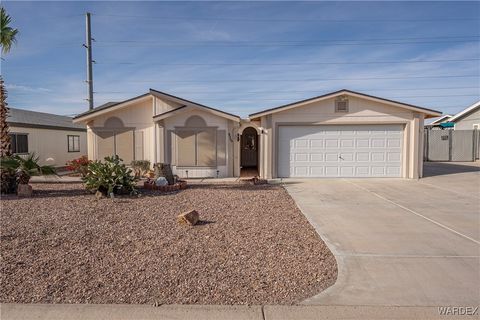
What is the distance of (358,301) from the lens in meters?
3.77

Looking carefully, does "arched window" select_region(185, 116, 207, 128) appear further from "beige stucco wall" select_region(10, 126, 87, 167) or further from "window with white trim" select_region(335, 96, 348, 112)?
"beige stucco wall" select_region(10, 126, 87, 167)

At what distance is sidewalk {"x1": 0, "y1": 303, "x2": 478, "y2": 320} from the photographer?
341 cm

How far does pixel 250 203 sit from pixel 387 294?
545 centimetres

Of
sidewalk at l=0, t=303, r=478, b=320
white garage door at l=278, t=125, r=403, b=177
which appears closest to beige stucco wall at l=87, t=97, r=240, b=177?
white garage door at l=278, t=125, r=403, b=177

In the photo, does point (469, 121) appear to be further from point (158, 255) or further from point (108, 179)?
point (158, 255)

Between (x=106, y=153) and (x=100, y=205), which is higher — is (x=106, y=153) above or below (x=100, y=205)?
above

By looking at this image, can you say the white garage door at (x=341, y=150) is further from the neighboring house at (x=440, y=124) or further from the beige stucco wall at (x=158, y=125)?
the neighboring house at (x=440, y=124)

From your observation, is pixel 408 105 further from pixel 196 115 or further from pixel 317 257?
pixel 317 257

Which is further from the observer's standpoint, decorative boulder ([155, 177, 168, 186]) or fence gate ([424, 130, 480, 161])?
fence gate ([424, 130, 480, 161])

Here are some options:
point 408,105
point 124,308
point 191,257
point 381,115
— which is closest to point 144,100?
point 381,115

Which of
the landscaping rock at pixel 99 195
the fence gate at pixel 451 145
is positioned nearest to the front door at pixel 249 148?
the fence gate at pixel 451 145

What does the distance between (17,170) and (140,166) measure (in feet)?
17.7

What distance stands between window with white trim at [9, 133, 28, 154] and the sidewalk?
55.7 ft

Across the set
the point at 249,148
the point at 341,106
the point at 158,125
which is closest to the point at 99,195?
the point at 158,125
